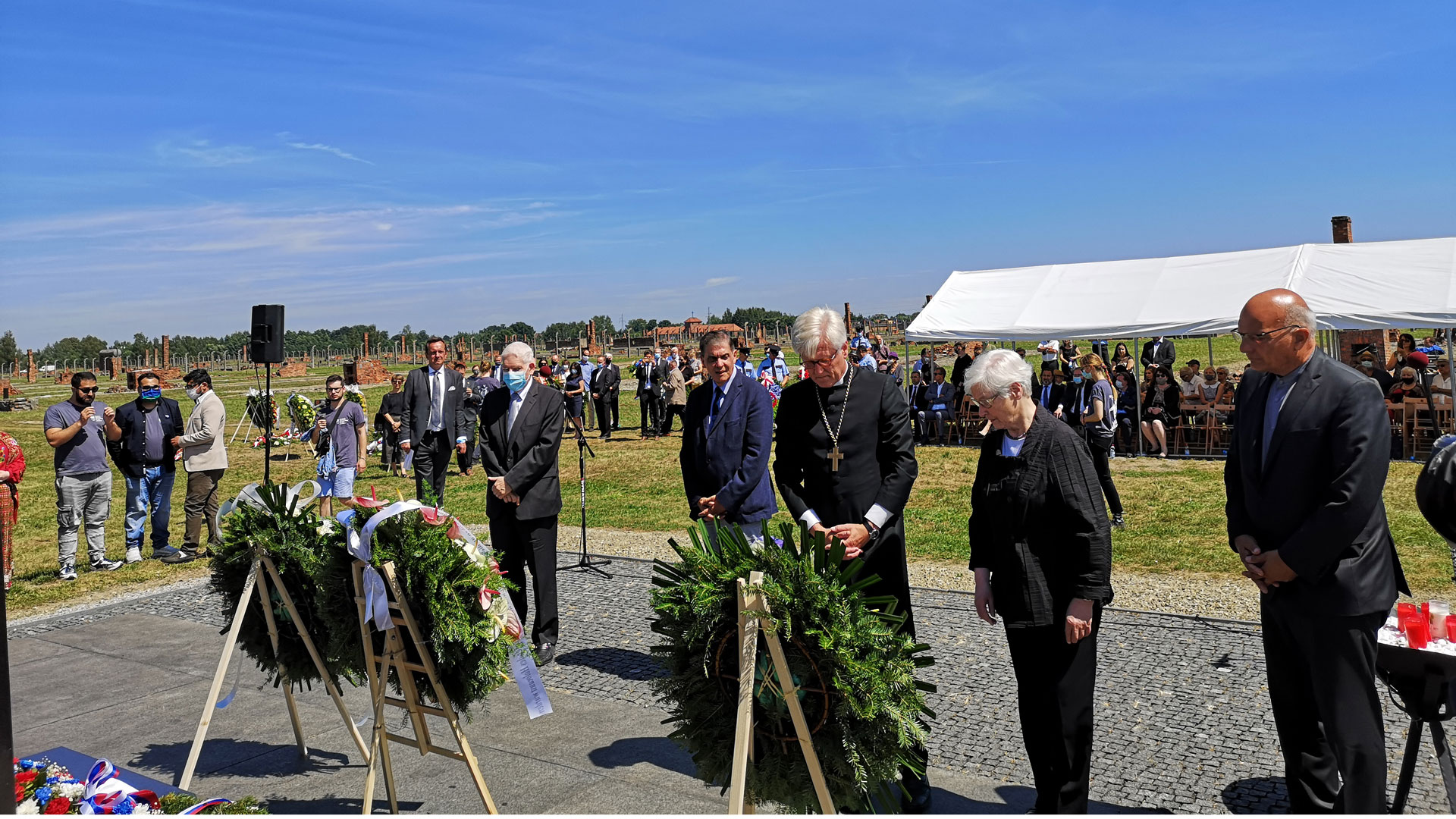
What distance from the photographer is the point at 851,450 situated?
15.8 feet

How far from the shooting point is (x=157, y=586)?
33.7 ft

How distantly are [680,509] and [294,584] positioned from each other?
29.9 feet

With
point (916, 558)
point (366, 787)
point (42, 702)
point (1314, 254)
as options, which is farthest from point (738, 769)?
point (1314, 254)

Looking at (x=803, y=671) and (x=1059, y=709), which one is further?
(x=1059, y=709)

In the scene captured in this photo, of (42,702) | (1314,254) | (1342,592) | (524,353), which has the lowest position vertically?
Answer: (42,702)

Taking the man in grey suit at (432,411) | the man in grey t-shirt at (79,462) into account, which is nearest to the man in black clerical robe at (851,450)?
the man in grey suit at (432,411)

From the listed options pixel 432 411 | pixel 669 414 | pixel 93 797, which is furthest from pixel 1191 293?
A: pixel 93 797

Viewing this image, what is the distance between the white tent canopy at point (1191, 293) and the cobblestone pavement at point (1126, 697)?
33.8ft

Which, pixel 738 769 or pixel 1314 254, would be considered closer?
pixel 738 769

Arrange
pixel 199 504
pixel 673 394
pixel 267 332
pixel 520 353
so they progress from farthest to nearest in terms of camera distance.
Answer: pixel 673 394 < pixel 199 504 < pixel 267 332 < pixel 520 353

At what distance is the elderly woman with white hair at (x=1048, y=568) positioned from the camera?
12.3 feet

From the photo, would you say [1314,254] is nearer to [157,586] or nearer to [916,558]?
[916,558]

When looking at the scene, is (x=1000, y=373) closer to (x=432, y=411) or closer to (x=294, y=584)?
(x=294, y=584)

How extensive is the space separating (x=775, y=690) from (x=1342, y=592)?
6.45 feet
